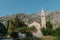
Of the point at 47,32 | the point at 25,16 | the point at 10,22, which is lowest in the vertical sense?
the point at 47,32

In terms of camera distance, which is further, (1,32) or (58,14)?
(58,14)

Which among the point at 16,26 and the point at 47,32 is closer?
the point at 47,32

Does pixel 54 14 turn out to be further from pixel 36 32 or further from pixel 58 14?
pixel 36 32

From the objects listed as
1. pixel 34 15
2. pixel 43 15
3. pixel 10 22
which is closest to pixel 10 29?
pixel 10 22

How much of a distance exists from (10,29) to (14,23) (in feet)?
11.6

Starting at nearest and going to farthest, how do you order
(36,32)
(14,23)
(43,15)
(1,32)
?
(1,32) → (14,23) → (36,32) → (43,15)

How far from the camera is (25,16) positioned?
13100cm

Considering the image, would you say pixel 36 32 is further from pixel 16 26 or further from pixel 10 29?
pixel 10 29

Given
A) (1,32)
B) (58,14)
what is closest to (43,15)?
(1,32)

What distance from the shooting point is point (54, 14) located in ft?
440

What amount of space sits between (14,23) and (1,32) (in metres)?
11.4

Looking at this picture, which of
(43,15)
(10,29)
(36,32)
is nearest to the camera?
(10,29)

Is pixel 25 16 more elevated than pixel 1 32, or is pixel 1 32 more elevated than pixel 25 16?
pixel 25 16

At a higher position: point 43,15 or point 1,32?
point 43,15
